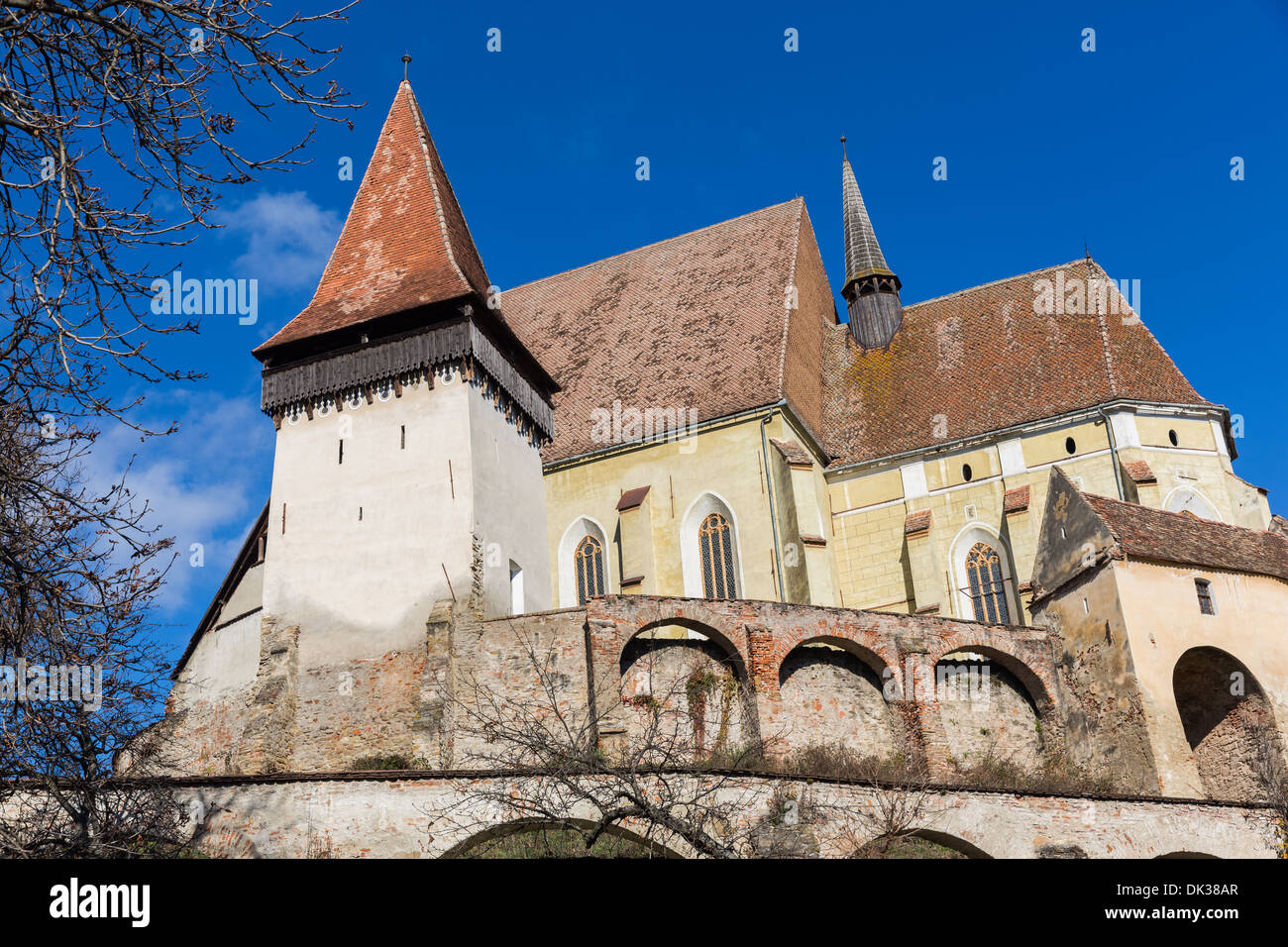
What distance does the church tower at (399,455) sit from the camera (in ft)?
74.6

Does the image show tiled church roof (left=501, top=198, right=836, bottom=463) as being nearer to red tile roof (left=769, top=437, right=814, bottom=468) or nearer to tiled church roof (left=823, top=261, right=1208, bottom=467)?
red tile roof (left=769, top=437, right=814, bottom=468)

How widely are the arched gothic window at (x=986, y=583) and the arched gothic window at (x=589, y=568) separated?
336 inches

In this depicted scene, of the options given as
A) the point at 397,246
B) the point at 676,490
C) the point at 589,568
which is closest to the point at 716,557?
the point at 676,490

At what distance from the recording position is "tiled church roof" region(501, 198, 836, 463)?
101 ft

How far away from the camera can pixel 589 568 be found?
98.4 feet

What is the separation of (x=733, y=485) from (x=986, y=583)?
242 inches

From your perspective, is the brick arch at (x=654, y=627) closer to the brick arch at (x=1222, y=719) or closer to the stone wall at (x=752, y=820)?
the stone wall at (x=752, y=820)

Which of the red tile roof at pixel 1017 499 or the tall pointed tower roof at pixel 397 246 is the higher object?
the tall pointed tower roof at pixel 397 246

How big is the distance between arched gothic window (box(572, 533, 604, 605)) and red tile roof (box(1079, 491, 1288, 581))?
11308 millimetres

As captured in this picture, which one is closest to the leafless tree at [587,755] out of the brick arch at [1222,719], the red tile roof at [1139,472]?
the brick arch at [1222,719]

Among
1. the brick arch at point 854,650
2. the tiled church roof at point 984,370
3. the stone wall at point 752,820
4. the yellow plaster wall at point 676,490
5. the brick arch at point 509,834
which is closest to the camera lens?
the brick arch at point 509,834

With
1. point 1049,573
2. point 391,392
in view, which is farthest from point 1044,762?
point 391,392

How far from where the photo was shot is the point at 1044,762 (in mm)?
21875
